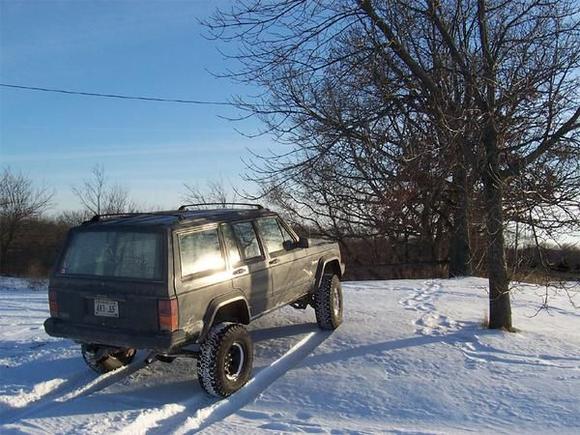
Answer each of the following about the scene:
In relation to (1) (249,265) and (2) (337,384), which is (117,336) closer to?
(1) (249,265)

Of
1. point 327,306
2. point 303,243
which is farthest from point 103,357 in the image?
point 327,306

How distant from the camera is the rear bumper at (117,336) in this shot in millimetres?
4711

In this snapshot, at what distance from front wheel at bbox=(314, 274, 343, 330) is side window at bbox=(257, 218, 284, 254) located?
3.27 feet

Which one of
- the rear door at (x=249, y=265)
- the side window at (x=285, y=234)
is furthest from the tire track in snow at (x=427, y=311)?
the rear door at (x=249, y=265)

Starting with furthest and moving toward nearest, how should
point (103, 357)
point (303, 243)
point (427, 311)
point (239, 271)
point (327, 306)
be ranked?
point (427, 311)
point (327, 306)
point (303, 243)
point (103, 357)
point (239, 271)

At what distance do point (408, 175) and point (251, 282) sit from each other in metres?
7.11

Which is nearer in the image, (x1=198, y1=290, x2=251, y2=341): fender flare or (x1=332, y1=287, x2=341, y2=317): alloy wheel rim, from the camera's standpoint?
(x1=198, y1=290, x2=251, y2=341): fender flare

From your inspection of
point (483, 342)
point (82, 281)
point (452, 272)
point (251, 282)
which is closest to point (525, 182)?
point (483, 342)

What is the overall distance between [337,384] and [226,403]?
111 cm

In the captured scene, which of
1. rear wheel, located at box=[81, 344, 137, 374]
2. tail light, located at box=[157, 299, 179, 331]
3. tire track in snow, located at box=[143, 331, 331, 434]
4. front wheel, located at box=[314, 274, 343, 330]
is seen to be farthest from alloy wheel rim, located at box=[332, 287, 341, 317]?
tail light, located at box=[157, 299, 179, 331]

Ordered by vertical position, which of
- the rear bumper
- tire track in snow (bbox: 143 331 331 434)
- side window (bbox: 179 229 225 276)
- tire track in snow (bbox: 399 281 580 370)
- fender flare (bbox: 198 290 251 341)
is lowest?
tire track in snow (bbox: 143 331 331 434)

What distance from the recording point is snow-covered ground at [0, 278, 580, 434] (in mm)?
4445

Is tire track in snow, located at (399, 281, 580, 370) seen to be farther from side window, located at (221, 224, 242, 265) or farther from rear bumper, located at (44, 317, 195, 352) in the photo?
rear bumper, located at (44, 317, 195, 352)

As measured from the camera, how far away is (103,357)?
18.9 ft
